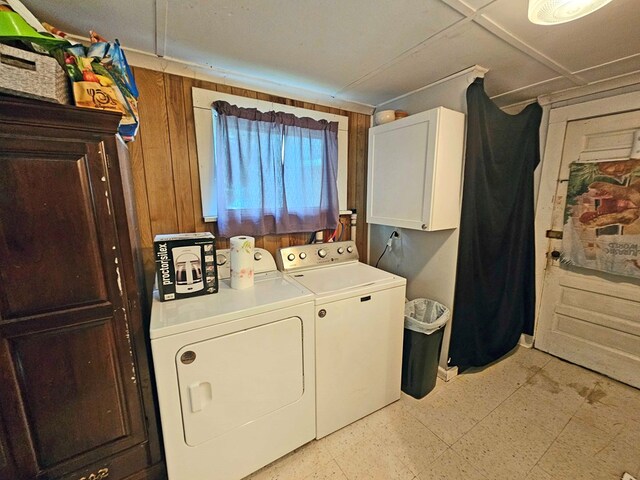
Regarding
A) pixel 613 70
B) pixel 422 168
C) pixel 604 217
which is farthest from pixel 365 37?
pixel 604 217

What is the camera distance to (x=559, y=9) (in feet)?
2.89

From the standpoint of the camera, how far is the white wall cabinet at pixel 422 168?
170 cm

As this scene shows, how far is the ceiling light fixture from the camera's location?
0.85m

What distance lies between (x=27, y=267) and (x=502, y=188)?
8.89 ft

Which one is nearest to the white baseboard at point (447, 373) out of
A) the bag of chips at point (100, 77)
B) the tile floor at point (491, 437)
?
the tile floor at point (491, 437)

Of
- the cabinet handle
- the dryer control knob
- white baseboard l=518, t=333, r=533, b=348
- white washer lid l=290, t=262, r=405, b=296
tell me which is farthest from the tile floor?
white washer lid l=290, t=262, r=405, b=296

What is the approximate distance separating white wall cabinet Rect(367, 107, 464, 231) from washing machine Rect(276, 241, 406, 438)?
508mm

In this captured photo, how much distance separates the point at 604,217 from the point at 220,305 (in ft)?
9.09

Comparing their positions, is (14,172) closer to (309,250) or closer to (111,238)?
(111,238)

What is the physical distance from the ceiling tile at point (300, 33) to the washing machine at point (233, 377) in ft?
4.35

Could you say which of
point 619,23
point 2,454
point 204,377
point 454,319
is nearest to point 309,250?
point 204,377

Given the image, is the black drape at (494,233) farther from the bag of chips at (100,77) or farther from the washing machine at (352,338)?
the bag of chips at (100,77)

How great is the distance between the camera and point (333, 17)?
119cm

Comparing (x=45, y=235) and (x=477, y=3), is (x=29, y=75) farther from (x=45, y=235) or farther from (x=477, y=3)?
(x=477, y=3)
